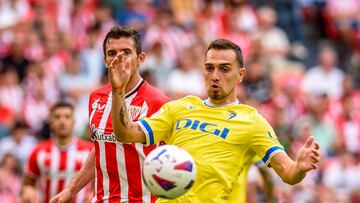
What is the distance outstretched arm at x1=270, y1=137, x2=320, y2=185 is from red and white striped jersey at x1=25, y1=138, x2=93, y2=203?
13.1 ft

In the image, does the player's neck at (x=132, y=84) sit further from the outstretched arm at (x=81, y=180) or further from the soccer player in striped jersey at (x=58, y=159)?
the soccer player in striped jersey at (x=58, y=159)

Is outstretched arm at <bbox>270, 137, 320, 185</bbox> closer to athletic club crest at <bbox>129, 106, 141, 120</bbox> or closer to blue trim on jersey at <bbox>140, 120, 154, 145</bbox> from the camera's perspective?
blue trim on jersey at <bbox>140, 120, 154, 145</bbox>

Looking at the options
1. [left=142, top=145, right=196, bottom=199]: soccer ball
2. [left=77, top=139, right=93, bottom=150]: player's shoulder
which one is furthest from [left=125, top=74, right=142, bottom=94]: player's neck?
[left=77, top=139, right=93, bottom=150]: player's shoulder

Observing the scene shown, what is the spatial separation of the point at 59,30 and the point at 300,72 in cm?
449

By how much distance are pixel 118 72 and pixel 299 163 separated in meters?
1.46

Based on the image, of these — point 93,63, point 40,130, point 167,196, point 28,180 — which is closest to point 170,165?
point 167,196

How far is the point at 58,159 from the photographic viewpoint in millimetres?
12172

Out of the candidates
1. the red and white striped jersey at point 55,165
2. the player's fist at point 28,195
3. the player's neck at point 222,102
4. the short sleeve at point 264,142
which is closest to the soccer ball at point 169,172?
the short sleeve at point 264,142

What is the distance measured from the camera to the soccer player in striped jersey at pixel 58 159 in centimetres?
1196

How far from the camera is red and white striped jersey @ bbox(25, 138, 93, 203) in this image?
12.0 meters

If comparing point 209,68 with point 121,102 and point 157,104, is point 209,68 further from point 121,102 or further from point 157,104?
point 121,102

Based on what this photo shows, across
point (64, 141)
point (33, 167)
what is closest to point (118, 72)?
point (33, 167)

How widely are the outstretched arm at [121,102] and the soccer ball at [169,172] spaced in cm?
40

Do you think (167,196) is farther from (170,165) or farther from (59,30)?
(59,30)
